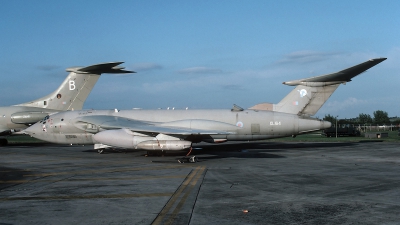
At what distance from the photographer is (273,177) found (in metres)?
13.2

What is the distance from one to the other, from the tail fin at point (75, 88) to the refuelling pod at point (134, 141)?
1069 cm

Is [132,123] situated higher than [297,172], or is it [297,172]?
[132,123]

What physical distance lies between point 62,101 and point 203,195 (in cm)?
2510

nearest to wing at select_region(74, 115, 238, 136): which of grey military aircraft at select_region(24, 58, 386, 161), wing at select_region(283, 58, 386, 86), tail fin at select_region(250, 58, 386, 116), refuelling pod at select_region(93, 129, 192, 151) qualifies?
grey military aircraft at select_region(24, 58, 386, 161)

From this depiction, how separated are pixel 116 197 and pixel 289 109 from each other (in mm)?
16929

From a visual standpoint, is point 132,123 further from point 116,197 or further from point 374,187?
point 374,187

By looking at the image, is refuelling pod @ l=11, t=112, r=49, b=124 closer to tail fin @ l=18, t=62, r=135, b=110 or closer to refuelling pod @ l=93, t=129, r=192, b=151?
tail fin @ l=18, t=62, r=135, b=110

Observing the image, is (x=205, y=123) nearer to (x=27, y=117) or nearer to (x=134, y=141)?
(x=134, y=141)

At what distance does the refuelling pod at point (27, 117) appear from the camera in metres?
31.2

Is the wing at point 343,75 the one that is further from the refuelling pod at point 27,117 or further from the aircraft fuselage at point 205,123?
the refuelling pod at point 27,117

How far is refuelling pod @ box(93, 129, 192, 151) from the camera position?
1981 centimetres

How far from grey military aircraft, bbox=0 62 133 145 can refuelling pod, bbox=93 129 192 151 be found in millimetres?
10347

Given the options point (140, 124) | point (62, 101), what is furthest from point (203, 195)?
point (62, 101)

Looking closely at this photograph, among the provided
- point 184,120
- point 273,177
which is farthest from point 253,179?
point 184,120
